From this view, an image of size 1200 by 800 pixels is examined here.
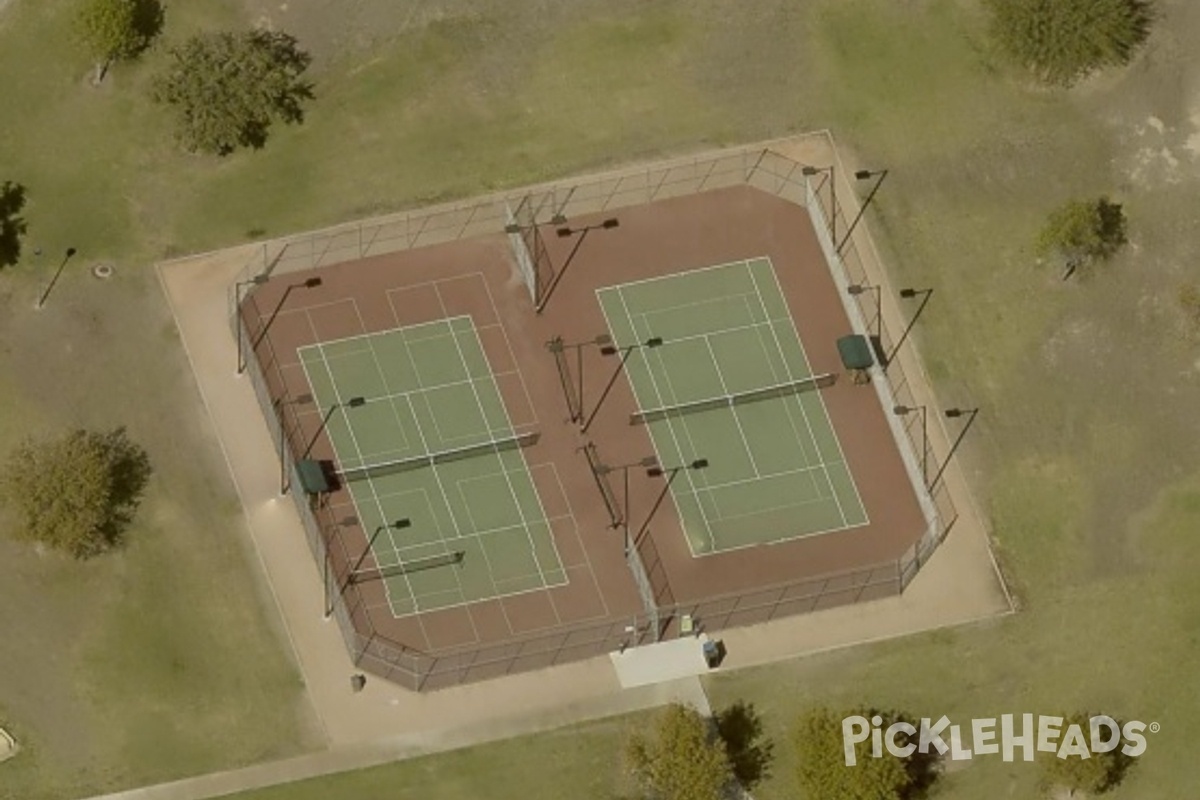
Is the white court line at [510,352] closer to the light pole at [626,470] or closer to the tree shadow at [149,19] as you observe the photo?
the light pole at [626,470]

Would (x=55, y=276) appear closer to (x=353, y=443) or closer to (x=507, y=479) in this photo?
(x=353, y=443)

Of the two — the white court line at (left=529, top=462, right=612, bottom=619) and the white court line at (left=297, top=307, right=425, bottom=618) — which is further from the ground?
the white court line at (left=297, top=307, right=425, bottom=618)

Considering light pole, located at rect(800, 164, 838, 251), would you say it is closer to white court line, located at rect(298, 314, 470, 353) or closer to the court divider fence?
the court divider fence

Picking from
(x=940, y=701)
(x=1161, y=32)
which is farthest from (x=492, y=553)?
(x=1161, y=32)

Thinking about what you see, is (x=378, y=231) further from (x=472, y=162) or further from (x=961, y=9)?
(x=961, y=9)

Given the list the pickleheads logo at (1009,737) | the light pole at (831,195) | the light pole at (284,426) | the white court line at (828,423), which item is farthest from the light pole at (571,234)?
the pickleheads logo at (1009,737)

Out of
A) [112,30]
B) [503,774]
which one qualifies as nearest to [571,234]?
[112,30]

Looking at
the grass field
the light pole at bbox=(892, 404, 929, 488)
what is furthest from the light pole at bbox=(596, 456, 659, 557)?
the light pole at bbox=(892, 404, 929, 488)
